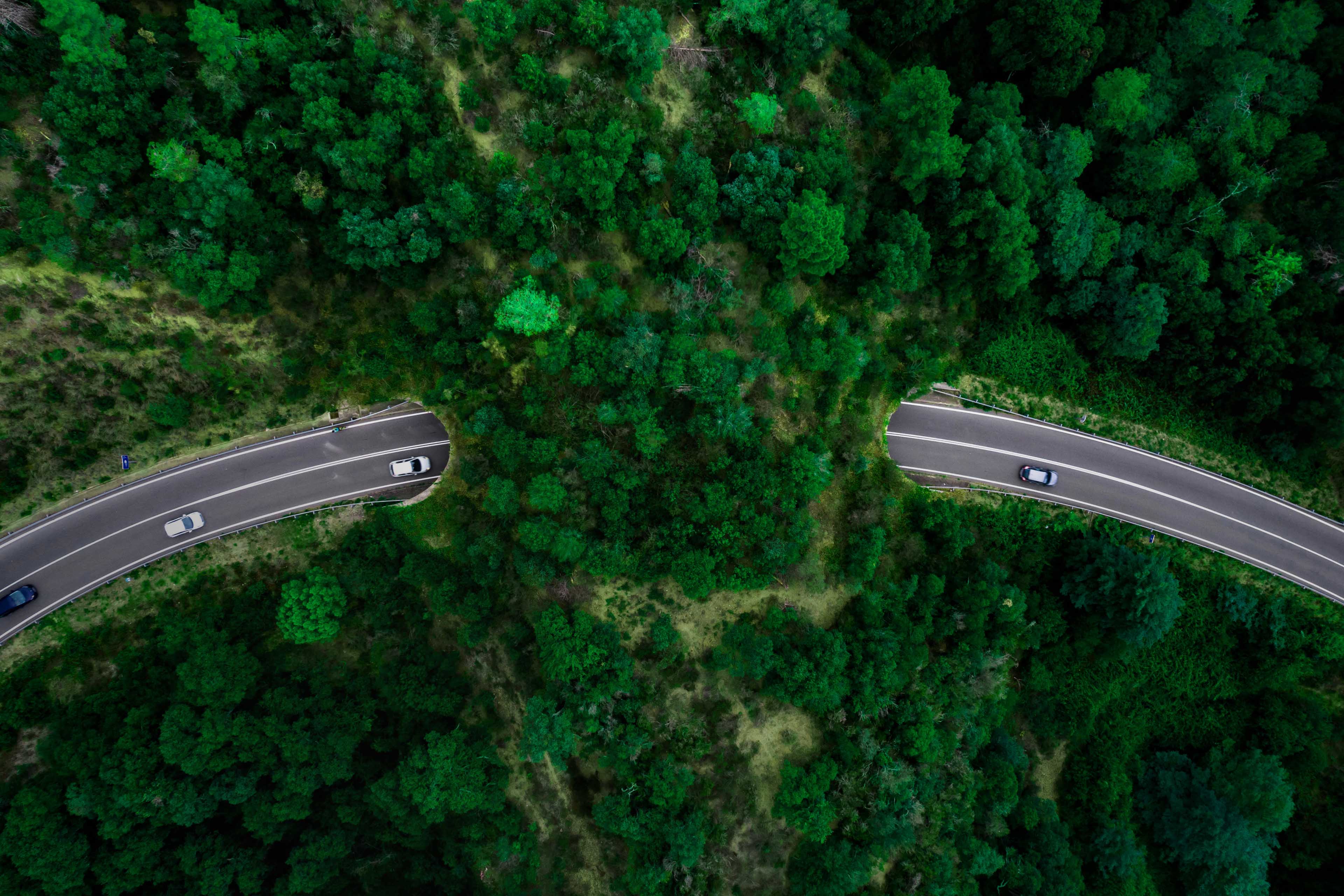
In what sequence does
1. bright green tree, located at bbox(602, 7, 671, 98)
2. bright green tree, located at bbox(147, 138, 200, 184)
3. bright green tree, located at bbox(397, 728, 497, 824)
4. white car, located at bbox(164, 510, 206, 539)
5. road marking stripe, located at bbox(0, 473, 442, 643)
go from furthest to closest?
white car, located at bbox(164, 510, 206, 539), road marking stripe, located at bbox(0, 473, 442, 643), bright green tree, located at bbox(397, 728, 497, 824), bright green tree, located at bbox(602, 7, 671, 98), bright green tree, located at bbox(147, 138, 200, 184)

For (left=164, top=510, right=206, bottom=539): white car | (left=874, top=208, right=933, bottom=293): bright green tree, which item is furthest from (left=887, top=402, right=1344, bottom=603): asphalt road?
(left=164, top=510, right=206, bottom=539): white car

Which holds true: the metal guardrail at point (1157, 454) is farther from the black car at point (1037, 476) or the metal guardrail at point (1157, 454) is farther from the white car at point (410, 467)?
the white car at point (410, 467)

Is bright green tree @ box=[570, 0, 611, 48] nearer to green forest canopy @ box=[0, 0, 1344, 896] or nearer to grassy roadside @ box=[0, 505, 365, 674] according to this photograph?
green forest canopy @ box=[0, 0, 1344, 896]

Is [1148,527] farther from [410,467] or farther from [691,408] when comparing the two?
[410,467]

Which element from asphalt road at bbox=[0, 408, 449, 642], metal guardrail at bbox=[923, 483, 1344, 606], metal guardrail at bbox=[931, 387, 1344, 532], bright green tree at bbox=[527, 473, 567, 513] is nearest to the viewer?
bright green tree at bbox=[527, 473, 567, 513]

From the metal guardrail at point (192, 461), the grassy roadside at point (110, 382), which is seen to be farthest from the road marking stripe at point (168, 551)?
the grassy roadside at point (110, 382)

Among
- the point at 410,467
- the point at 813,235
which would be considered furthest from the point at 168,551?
the point at 813,235
